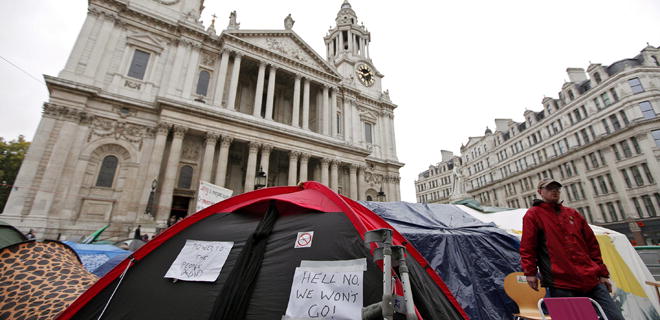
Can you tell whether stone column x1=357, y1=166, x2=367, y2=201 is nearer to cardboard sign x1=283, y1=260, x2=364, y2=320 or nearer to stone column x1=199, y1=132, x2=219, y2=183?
stone column x1=199, y1=132, x2=219, y2=183

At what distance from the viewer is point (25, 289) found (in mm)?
2764

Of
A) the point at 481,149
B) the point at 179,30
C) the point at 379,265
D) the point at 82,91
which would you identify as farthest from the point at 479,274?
the point at 481,149

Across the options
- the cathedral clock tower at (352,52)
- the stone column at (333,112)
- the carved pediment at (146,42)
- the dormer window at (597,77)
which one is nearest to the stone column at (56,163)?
the carved pediment at (146,42)

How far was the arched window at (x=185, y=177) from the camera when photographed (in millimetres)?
17081

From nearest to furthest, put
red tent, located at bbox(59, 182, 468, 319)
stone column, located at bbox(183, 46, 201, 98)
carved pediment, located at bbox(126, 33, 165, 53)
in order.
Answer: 1. red tent, located at bbox(59, 182, 468, 319)
2. carved pediment, located at bbox(126, 33, 165, 53)
3. stone column, located at bbox(183, 46, 201, 98)

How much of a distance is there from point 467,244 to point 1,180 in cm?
4168

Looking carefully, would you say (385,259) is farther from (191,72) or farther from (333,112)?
(333,112)

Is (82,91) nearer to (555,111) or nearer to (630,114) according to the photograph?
(630,114)

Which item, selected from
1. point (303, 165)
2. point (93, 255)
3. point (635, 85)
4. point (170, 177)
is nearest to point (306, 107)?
point (303, 165)

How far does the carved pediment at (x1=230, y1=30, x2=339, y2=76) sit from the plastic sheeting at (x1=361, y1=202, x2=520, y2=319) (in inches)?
854

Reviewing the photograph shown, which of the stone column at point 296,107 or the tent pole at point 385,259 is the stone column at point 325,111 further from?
the tent pole at point 385,259

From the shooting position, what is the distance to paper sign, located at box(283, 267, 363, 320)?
2057 mm

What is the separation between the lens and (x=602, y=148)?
27.9m

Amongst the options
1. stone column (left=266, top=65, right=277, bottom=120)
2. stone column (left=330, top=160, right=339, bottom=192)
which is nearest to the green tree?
stone column (left=266, top=65, right=277, bottom=120)
